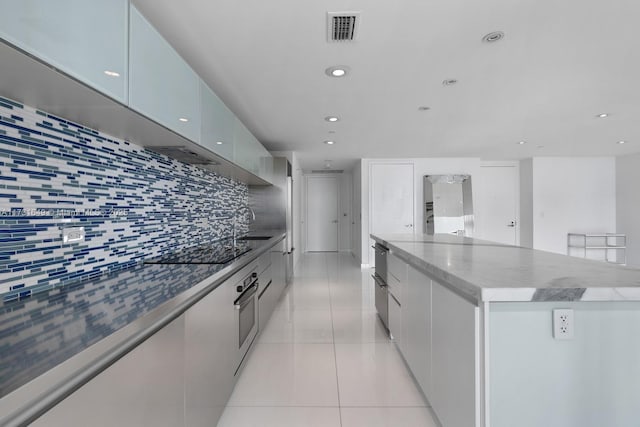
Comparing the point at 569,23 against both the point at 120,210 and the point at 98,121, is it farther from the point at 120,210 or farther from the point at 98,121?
the point at 120,210

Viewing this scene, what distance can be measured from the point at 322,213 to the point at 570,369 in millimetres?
8372

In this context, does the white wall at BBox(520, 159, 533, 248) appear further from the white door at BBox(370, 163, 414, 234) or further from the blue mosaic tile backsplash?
Result: the blue mosaic tile backsplash

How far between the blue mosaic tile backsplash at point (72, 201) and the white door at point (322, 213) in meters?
7.13

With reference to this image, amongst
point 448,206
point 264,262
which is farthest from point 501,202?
point 264,262

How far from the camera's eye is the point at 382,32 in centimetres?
202

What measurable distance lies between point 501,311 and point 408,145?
4.86 meters

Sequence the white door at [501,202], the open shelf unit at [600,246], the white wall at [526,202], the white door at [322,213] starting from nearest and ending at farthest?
1. the open shelf unit at [600,246]
2. the white wall at [526,202]
3. the white door at [501,202]
4. the white door at [322,213]

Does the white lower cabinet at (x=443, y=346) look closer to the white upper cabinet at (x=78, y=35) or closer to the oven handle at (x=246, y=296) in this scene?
the oven handle at (x=246, y=296)

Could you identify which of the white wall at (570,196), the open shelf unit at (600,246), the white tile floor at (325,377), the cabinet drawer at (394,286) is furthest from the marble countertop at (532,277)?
the open shelf unit at (600,246)

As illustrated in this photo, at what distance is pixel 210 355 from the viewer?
59.3 inches

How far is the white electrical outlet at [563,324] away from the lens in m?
1.14

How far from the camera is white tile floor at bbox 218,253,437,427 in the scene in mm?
1761

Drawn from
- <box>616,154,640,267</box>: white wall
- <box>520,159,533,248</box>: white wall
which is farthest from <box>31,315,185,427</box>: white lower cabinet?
<box>616,154,640,267</box>: white wall

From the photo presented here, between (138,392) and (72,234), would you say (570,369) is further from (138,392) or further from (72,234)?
(72,234)
